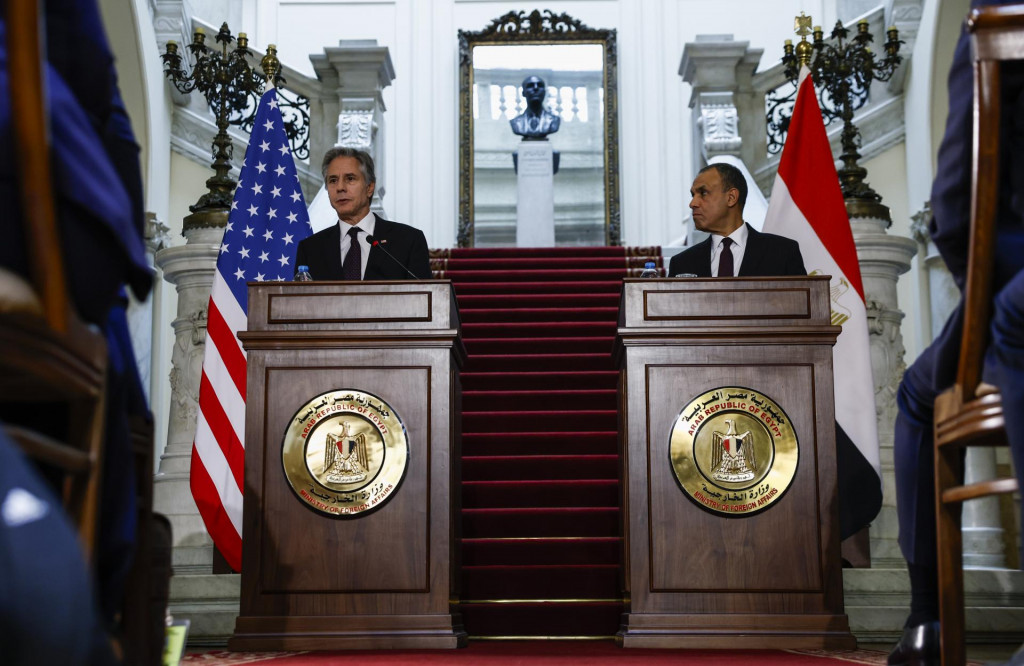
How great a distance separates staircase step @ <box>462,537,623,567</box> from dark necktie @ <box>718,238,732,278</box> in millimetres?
1258

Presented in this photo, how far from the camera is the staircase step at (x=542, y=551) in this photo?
17.0 ft

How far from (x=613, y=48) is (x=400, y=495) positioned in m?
10.9

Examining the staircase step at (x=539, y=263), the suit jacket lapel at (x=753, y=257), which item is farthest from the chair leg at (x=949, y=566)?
the staircase step at (x=539, y=263)

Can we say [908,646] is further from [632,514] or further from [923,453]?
[632,514]

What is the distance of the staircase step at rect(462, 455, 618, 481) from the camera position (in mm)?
5922

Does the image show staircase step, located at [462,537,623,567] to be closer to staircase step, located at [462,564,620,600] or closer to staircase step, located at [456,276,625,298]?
staircase step, located at [462,564,620,600]

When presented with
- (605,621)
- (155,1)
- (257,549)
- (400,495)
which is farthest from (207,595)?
(155,1)

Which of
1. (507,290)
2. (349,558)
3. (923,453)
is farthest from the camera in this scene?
(507,290)

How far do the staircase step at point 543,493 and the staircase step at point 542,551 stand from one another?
0.43 meters

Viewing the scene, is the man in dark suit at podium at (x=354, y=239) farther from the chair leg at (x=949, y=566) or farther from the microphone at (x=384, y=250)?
the chair leg at (x=949, y=566)

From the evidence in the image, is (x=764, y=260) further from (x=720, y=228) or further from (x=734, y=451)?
(x=734, y=451)

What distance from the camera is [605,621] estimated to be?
4738mm

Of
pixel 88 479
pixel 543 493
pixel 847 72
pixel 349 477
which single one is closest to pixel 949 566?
pixel 88 479

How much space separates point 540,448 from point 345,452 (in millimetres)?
2320
